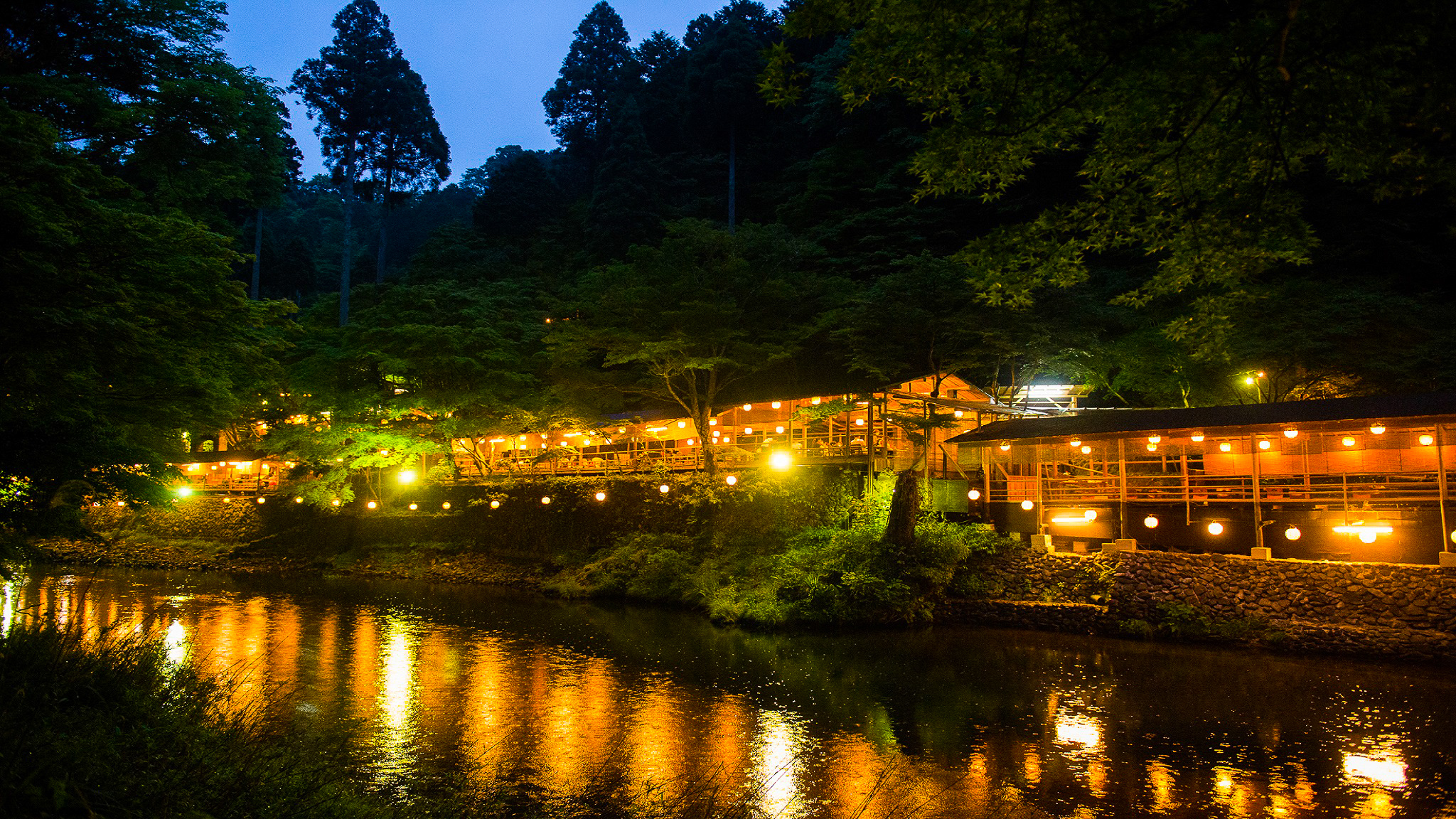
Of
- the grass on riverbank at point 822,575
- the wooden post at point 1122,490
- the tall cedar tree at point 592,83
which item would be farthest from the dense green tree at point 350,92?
the wooden post at point 1122,490

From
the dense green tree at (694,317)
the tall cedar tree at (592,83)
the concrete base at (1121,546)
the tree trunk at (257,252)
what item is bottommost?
the concrete base at (1121,546)

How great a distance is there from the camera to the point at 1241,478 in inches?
664

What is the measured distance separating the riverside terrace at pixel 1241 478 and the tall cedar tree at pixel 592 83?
37.8m

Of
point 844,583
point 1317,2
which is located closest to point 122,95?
point 1317,2

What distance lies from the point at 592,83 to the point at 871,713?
51.6 m

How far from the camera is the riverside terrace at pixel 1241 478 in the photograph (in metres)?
14.4

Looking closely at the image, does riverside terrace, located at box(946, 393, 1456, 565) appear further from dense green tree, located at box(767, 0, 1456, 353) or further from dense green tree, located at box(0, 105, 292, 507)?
dense green tree, located at box(0, 105, 292, 507)

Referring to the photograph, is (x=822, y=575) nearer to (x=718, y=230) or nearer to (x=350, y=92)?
(x=718, y=230)

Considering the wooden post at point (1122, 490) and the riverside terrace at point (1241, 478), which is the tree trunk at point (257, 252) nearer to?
the riverside terrace at point (1241, 478)

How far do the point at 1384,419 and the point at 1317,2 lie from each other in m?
12.6

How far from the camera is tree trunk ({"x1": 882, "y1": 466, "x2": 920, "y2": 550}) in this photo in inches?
711

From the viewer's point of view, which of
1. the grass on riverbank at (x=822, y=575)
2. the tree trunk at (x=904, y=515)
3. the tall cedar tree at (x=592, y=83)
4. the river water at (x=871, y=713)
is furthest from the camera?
the tall cedar tree at (x=592, y=83)

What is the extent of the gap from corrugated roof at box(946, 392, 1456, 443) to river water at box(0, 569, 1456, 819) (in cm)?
419

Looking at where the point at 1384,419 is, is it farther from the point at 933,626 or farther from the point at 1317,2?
the point at 1317,2
